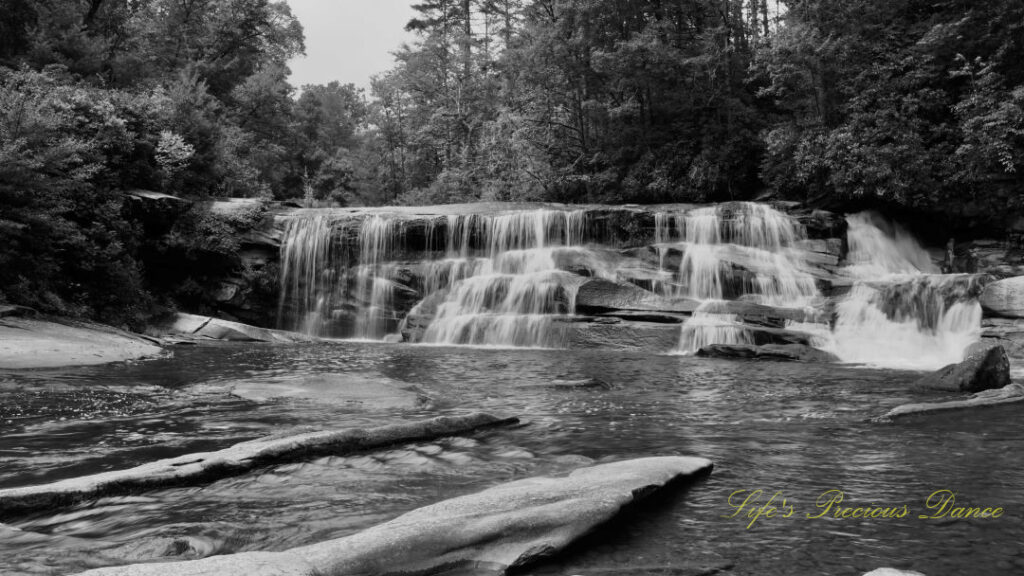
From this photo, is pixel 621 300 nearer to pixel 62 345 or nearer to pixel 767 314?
pixel 767 314

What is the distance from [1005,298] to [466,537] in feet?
45.5

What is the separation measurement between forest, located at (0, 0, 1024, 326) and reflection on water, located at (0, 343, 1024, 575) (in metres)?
6.37

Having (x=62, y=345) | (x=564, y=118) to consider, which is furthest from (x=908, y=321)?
(x=564, y=118)

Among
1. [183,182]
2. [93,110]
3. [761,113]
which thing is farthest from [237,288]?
[761,113]

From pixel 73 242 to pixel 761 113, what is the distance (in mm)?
23648

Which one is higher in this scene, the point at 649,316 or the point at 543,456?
the point at 649,316

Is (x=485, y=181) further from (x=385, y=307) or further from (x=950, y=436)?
(x=950, y=436)

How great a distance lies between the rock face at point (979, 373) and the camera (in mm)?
8031

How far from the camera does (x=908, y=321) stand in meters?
13.2

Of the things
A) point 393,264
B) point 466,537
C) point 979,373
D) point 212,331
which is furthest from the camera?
point 393,264

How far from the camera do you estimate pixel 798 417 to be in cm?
679

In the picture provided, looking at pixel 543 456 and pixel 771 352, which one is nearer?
pixel 543 456

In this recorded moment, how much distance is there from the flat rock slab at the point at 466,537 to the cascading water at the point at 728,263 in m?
10.4

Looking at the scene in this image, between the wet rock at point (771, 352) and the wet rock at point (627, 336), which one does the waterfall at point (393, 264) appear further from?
the wet rock at point (771, 352)
